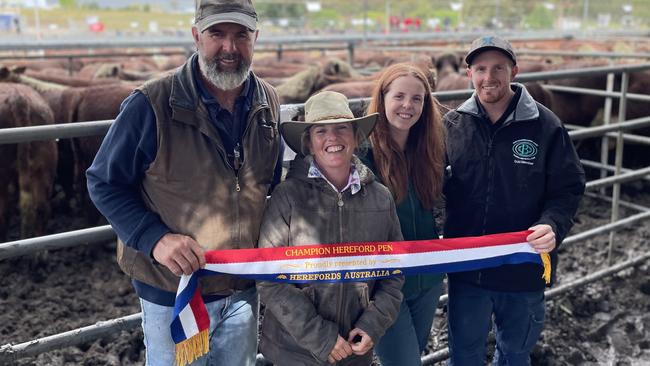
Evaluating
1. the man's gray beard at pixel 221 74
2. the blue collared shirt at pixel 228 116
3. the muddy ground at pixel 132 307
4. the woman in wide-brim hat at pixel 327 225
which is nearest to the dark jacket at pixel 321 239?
the woman in wide-brim hat at pixel 327 225

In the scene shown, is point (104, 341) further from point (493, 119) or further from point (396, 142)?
point (493, 119)

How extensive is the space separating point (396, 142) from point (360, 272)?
61 cm

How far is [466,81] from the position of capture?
8945mm

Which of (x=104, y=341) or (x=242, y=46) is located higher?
(x=242, y=46)

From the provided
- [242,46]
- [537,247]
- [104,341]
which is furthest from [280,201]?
[104,341]

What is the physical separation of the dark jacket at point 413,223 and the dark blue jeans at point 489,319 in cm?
31

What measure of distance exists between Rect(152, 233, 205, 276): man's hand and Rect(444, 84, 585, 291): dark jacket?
1.30 metres

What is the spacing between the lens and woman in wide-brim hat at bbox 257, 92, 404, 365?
87.2 inches

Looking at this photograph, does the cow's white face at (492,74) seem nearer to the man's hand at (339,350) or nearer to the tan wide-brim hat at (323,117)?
the tan wide-brim hat at (323,117)

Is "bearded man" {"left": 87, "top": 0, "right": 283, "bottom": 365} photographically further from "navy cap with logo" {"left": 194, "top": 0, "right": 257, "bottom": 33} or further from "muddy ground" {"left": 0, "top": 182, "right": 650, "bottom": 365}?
"muddy ground" {"left": 0, "top": 182, "right": 650, "bottom": 365}

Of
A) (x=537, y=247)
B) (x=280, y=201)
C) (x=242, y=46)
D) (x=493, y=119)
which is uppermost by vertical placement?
(x=242, y=46)

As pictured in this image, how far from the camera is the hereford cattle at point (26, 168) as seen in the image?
19.4ft

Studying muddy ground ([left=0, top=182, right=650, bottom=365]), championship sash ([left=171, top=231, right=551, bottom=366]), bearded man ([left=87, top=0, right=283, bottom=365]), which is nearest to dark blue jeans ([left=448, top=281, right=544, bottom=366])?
championship sash ([left=171, top=231, right=551, bottom=366])

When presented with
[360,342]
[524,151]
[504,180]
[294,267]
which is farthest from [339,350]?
[524,151]
